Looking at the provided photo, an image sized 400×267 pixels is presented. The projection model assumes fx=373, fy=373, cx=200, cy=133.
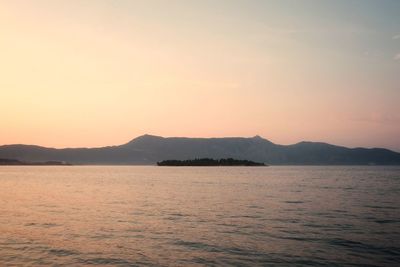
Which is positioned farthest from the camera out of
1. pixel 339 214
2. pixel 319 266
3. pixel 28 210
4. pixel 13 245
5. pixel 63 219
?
pixel 28 210

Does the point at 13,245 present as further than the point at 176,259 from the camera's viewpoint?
Yes

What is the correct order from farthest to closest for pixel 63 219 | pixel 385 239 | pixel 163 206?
pixel 163 206 < pixel 63 219 < pixel 385 239

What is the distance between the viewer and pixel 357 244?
2991 cm

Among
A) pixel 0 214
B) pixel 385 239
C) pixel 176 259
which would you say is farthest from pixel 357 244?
pixel 0 214

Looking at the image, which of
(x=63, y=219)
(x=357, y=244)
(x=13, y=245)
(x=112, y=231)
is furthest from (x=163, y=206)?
(x=357, y=244)

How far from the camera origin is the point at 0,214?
158 feet

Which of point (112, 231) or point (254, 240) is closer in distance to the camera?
point (254, 240)

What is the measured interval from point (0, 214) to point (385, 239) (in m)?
44.6

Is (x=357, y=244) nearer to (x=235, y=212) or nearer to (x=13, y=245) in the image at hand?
(x=235, y=212)

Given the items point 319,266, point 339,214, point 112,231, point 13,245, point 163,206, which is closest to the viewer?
point 319,266

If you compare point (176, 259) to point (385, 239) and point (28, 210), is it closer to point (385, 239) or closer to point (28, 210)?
point (385, 239)

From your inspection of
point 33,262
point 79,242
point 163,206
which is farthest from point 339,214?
point 33,262

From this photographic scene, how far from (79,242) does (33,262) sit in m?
6.15

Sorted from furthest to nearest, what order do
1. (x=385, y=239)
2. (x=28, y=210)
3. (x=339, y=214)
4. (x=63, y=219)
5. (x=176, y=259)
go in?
(x=28, y=210) → (x=339, y=214) → (x=63, y=219) → (x=385, y=239) → (x=176, y=259)
